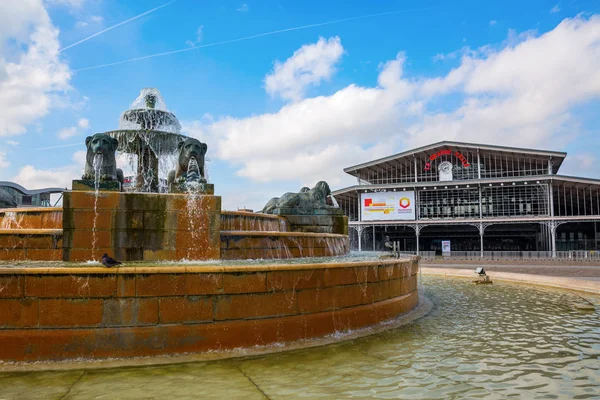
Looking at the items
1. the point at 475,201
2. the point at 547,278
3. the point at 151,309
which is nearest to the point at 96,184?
the point at 151,309

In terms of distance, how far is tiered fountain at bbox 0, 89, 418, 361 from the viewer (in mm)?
5754

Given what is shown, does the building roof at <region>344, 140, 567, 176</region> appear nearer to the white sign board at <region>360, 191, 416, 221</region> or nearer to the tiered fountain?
the white sign board at <region>360, 191, 416, 221</region>

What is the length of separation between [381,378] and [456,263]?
1245 inches

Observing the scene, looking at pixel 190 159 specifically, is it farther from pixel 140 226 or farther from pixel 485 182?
pixel 485 182

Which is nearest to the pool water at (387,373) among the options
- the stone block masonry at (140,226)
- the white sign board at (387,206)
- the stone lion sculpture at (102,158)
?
the stone block masonry at (140,226)

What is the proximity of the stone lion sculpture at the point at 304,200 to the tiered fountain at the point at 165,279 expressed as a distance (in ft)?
9.07

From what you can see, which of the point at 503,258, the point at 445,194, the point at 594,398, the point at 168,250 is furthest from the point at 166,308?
the point at 445,194

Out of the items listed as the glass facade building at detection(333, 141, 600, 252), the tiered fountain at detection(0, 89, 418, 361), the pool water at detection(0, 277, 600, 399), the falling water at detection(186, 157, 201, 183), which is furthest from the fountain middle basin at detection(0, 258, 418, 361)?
the glass facade building at detection(333, 141, 600, 252)

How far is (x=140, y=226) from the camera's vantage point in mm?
8516

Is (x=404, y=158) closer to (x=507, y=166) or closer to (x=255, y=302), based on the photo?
(x=507, y=166)

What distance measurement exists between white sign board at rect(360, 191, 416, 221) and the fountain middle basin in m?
41.9

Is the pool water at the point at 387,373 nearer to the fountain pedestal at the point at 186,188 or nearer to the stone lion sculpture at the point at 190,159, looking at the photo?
the fountain pedestal at the point at 186,188

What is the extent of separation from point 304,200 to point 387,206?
34.1m

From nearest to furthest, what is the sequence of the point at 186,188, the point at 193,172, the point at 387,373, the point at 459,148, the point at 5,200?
the point at 387,373
the point at 186,188
the point at 193,172
the point at 5,200
the point at 459,148
